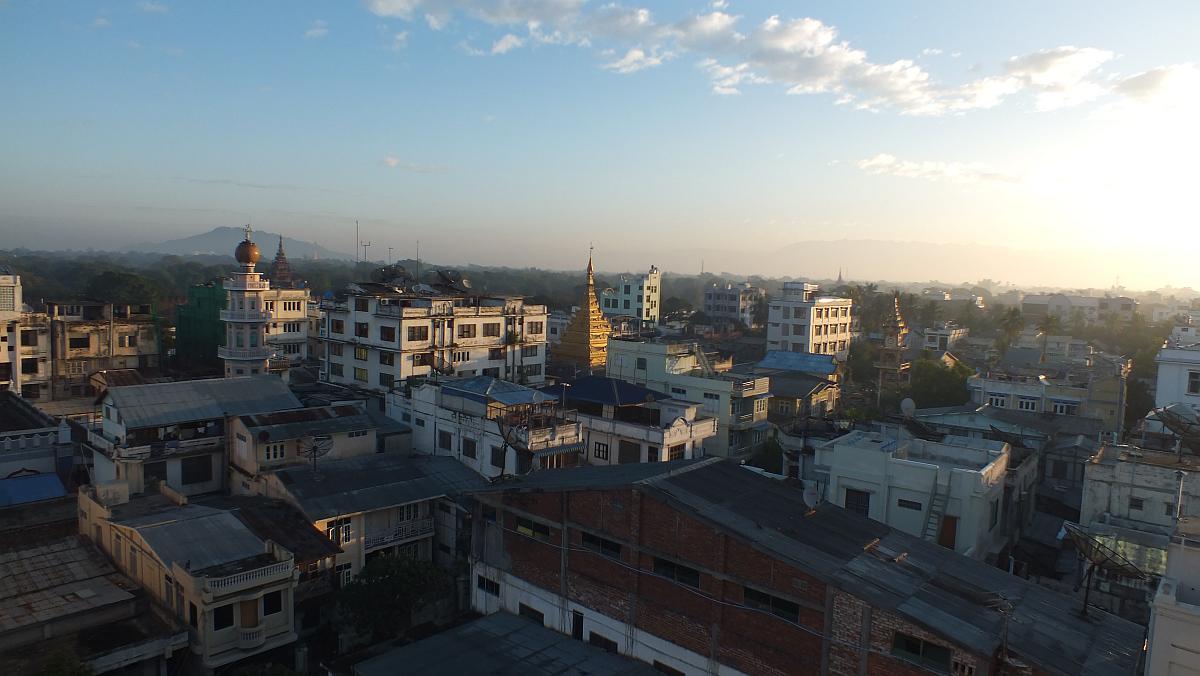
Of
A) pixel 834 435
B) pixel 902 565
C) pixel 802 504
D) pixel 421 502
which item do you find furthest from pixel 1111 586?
pixel 421 502

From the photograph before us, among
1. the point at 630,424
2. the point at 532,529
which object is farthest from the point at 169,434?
the point at 630,424

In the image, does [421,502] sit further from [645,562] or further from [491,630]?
[645,562]

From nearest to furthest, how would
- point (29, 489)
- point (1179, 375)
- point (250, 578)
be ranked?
point (250, 578) → point (29, 489) → point (1179, 375)

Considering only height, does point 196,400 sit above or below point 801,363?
above

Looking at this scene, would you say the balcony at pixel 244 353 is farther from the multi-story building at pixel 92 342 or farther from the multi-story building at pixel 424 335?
the multi-story building at pixel 92 342

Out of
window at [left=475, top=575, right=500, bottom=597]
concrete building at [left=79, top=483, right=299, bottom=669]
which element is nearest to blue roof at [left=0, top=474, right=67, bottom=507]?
concrete building at [left=79, top=483, right=299, bottom=669]

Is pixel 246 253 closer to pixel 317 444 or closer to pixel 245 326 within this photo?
pixel 245 326

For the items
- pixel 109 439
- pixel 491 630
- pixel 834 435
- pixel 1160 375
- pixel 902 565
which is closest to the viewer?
pixel 902 565
